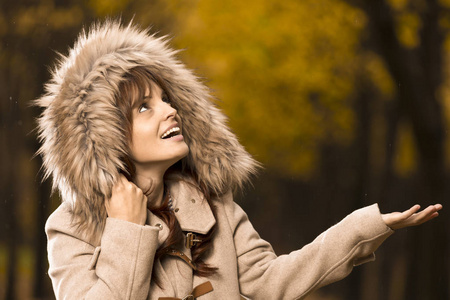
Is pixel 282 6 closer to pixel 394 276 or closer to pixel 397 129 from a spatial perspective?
pixel 397 129

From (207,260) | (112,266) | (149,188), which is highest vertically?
(149,188)

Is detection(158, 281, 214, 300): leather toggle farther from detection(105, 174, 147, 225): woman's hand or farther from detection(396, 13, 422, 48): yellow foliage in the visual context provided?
detection(396, 13, 422, 48): yellow foliage

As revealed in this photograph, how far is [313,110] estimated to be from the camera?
13.9 metres

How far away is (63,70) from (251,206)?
16.8 meters

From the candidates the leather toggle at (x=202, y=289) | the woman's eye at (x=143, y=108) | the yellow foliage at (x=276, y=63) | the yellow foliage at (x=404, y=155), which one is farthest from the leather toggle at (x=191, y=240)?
the yellow foliage at (x=404, y=155)

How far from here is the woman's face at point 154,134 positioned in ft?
9.45

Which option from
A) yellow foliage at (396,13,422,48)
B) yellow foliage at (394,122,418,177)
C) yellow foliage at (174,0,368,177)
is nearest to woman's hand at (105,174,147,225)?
yellow foliage at (396,13,422,48)

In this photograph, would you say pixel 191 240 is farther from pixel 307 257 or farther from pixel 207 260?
pixel 307 257

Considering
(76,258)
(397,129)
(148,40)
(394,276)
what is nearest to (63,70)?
(148,40)

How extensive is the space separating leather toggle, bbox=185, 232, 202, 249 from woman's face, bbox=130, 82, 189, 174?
0.33m

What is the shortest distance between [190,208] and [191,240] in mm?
140

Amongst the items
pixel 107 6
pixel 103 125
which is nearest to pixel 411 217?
pixel 103 125

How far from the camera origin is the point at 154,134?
9.48 ft

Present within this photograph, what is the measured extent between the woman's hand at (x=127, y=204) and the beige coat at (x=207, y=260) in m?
0.05
